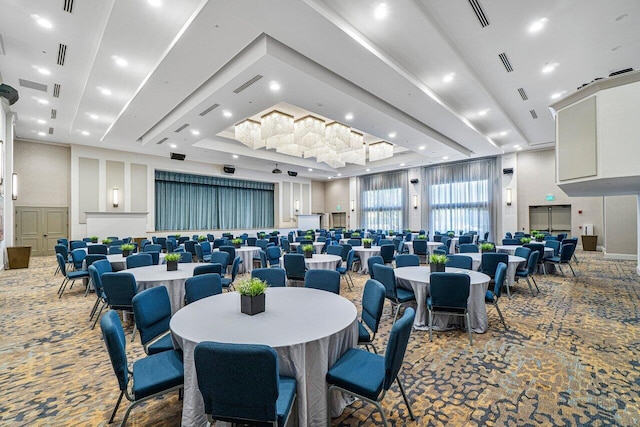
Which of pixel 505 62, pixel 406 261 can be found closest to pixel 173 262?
pixel 406 261

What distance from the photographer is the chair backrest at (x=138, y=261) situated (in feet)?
17.7

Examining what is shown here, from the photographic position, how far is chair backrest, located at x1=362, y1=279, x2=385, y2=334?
2.85 m

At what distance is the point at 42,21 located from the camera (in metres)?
5.16

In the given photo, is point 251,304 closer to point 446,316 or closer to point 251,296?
point 251,296

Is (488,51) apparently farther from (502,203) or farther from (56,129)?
(56,129)

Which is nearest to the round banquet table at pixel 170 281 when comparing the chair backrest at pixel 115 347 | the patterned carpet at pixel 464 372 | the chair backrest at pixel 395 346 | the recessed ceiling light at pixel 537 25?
the patterned carpet at pixel 464 372

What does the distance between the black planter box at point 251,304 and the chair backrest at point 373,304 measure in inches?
43.6

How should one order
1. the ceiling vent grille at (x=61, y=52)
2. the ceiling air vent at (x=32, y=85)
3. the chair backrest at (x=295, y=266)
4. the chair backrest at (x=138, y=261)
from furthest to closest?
the ceiling air vent at (x=32, y=85) → the ceiling vent grille at (x=61, y=52) → the chair backrest at (x=295, y=266) → the chair backrest at (x=138, y=261)

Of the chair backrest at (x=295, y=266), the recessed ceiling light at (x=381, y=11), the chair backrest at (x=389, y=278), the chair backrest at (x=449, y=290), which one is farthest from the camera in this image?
the chair backrest at (x=295, y=266)

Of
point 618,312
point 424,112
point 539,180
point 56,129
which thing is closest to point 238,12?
point 424,112

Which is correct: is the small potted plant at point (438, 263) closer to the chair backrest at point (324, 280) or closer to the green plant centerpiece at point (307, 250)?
the chair backrest at point (324, 280)

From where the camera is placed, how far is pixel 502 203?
1471 cm

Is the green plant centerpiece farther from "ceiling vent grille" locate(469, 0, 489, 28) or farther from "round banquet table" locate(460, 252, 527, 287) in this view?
"ceiling vent grille" locate(469, 0, 489, 28)

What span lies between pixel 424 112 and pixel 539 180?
931 cm
